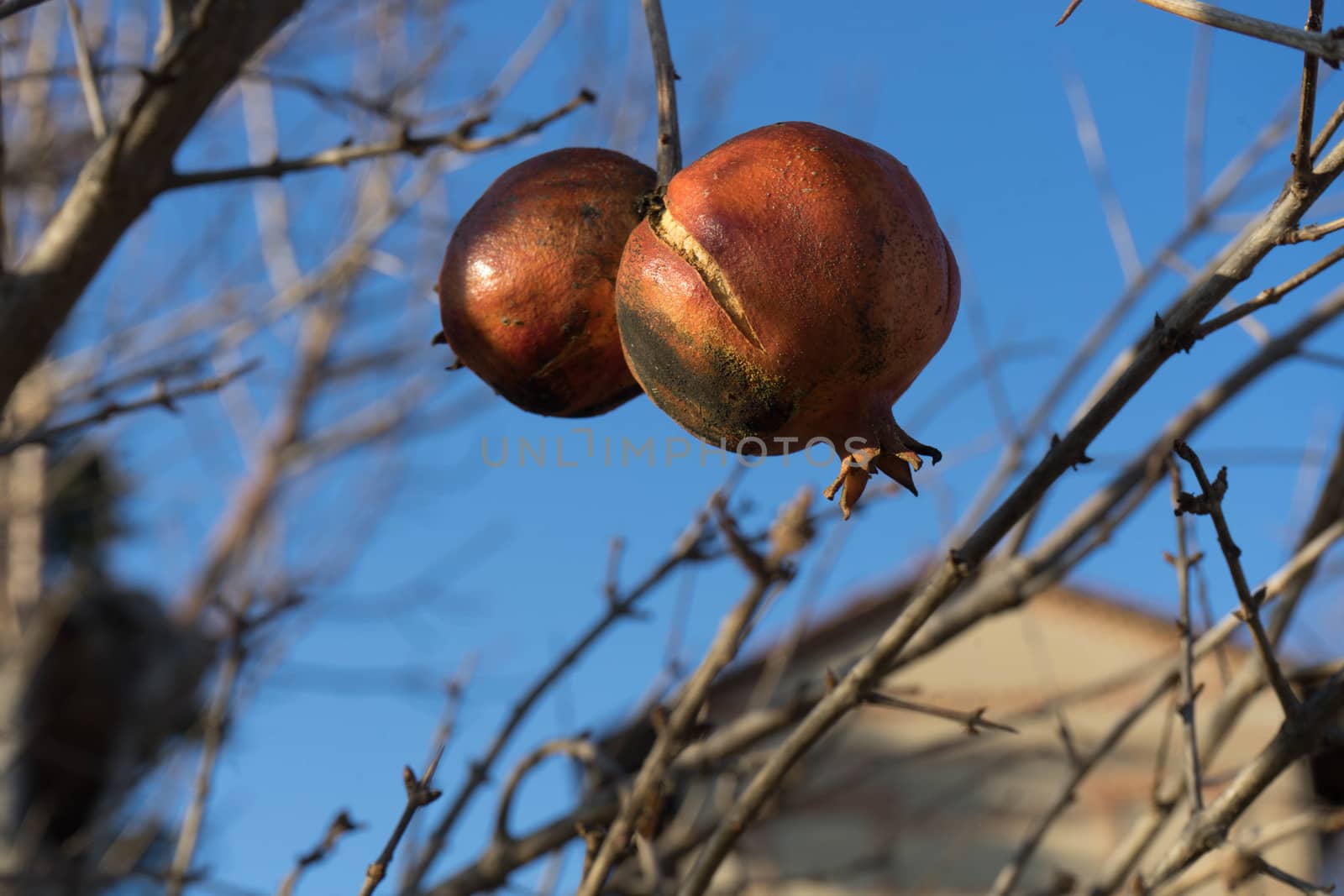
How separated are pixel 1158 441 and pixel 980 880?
387 centimetres

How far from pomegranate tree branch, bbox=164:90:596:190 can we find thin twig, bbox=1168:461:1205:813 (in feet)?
3.00

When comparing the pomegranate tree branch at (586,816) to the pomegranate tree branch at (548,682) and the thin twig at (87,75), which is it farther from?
the thin twig at (87,75)

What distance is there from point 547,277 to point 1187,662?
910 millimetres

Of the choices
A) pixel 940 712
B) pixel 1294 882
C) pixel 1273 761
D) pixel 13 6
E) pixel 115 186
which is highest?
pixel 115 186

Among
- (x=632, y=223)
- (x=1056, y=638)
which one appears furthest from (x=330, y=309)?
(x=632, y=223)

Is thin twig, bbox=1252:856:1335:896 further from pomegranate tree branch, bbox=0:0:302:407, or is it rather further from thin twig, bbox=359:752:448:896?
pomegranate tree branch, bbox=0:0:302:407

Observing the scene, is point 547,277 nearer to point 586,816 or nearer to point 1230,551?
point 1230,551

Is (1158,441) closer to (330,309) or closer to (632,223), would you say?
(632,223)

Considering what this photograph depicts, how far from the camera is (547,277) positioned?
114 cm

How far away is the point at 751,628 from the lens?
1774 mm

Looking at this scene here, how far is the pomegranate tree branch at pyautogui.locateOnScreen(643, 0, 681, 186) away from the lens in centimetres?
113

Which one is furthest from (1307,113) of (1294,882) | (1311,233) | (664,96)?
(1294,882)

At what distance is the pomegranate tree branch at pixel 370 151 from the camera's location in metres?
1.78

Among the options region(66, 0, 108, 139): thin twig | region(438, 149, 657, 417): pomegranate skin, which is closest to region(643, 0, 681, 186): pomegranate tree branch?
region(438, 149, 657, 417): pomegranate skin
